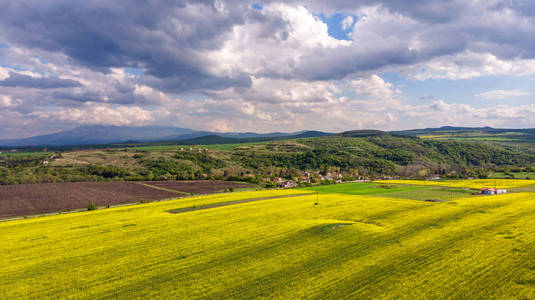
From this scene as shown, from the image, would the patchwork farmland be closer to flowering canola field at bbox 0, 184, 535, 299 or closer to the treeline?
the treeline

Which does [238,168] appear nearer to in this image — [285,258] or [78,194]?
[78,194]


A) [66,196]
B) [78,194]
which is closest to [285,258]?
[66,196]

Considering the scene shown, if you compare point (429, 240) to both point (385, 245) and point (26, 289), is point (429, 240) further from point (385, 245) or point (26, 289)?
point (26, 289)

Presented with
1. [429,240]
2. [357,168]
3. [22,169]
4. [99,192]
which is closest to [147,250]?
[429,240]

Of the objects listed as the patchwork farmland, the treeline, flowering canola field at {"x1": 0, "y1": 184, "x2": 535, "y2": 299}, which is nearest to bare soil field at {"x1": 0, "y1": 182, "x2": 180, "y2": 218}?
the patchwork farmland

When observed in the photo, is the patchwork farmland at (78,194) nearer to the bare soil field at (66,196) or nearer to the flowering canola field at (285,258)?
the bare soil field at (66,196)
